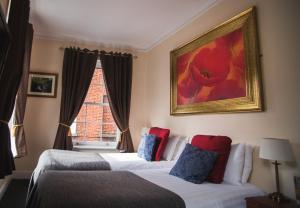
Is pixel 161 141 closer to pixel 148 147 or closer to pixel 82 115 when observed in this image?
Result: pixel 148 147

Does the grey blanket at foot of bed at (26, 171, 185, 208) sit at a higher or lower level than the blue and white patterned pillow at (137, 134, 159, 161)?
lower

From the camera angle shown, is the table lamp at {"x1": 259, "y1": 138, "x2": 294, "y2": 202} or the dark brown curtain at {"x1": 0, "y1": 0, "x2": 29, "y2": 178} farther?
the dark brown curtain at {"x1": 0, "y1": 0, "x2": 29, "y2": 178}

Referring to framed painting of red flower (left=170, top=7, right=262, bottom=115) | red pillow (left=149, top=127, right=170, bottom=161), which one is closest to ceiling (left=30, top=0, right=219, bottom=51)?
framed painting of red flower (left=170, top=7, right=262, bottom=115)

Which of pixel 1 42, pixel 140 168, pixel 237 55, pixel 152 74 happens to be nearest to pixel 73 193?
pixel 140 168

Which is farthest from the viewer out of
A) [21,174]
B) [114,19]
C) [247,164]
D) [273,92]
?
[21,174]

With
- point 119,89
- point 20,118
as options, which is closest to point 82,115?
point 119,89

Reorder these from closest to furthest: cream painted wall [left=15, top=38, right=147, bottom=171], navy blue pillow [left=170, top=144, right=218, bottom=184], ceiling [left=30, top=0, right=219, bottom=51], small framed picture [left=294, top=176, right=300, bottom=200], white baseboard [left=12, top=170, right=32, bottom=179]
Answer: small framed picture [left=294, top=176, right=300, bottom=200] → navy blue pillow [left=170, top=144, right=218, bottom=184] → ceiling [left=30, top=0, right=219, bottom=51] → white baseboard [left=12, top=170, right=32, bottom=179] → cream painted wall [left=15, top=38, right=147, bottom=171]

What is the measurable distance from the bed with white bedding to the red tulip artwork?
1.07 metres

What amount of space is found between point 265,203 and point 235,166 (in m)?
0.56

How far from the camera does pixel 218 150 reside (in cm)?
225

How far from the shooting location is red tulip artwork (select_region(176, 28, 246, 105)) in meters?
2.49

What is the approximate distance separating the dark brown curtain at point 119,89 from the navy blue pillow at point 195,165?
2.28m

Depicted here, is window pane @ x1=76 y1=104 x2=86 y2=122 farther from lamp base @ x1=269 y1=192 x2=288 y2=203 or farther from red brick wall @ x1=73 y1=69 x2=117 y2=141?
lamp base @ x1=269 y1=192 x2=288 y2=203

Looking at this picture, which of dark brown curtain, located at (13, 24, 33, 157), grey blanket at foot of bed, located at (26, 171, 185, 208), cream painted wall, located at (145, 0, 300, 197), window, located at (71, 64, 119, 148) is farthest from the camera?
window, located at (71, 64, 119, 148)
